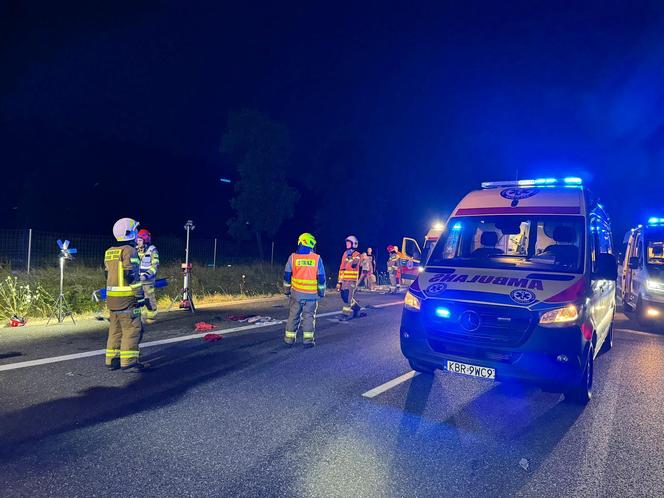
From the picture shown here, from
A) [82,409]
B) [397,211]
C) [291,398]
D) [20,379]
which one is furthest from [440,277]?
[397,211]

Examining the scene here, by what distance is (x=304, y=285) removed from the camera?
7773mm

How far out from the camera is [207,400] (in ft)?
16.4

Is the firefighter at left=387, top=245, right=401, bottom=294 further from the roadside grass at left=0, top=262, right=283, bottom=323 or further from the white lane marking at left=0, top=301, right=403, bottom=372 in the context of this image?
the white lane marking at left=0, top=301, right=403, bottom=372

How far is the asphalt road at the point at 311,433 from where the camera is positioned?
3305mm

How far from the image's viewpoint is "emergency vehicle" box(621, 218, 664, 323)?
10141mm

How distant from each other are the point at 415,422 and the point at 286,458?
4.81 feet

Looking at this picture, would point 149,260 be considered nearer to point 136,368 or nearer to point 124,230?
point 124,230

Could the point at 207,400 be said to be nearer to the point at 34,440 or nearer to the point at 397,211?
the point at 34,440

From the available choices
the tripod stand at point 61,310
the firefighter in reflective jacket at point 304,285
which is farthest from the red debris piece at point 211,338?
the tripod stand at point 61,310

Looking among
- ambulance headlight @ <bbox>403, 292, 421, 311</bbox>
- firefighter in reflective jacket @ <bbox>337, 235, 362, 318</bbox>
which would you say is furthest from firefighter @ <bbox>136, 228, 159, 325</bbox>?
ambulance headlight @ <bbox>403, 292, 421, 311</bbox>

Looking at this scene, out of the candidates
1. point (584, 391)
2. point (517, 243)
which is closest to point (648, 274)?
point (517, 243)

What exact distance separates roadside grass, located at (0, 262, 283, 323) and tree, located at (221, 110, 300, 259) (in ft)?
17.8

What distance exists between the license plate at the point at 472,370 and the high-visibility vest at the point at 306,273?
10.7ft

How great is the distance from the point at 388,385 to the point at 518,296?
6.42 ft
